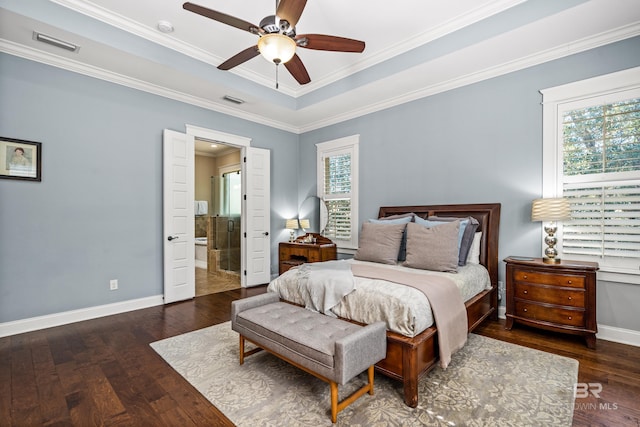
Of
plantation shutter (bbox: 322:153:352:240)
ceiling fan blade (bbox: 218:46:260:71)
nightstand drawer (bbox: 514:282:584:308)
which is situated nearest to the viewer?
ceiling fan blade (bbox: 218:46:260:71)

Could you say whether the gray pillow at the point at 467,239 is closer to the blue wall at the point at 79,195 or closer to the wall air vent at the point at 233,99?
the wall air vent at the point at 233,99

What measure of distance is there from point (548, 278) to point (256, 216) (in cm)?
409

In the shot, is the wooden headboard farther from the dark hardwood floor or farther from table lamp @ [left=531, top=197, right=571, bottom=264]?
the dark hardwood floor

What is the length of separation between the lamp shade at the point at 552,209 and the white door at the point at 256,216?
12.8ft

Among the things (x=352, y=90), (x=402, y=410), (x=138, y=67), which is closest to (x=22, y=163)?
(x=138, y=67)

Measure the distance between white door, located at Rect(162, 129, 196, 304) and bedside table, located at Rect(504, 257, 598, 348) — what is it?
4039mm

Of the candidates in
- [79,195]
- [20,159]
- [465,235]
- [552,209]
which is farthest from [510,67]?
[20,159]

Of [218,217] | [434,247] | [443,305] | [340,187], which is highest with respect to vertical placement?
[340,187]

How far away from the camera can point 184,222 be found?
425 centimetres

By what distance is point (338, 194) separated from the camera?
17.3 ft

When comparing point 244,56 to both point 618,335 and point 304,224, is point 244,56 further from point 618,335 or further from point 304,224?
point 618,335

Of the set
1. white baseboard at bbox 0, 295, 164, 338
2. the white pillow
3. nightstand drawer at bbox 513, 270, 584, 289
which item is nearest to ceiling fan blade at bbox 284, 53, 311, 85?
the white pillow

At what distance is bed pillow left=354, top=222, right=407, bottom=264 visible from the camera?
3.38 metres

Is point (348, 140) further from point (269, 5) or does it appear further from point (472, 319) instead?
point (472, 319)
